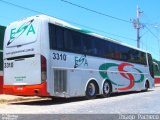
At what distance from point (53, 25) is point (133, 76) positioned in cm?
1047

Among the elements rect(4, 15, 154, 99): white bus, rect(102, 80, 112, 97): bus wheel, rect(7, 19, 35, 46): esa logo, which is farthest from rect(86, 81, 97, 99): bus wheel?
rect(7, 19, 35, 46): esa logo

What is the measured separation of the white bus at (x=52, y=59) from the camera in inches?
591

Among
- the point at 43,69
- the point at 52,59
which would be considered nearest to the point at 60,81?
the point at 52,59

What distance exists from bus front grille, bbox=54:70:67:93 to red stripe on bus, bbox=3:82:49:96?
0.72 m

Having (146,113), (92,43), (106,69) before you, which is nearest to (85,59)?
(92,43)

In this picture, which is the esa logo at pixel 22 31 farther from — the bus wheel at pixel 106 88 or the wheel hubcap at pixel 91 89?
the bus wheel at pixel 106 88

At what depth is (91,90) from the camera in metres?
18.6

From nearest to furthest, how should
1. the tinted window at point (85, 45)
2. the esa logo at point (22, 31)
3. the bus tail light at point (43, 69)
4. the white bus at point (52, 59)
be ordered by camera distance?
the bus tail light at point (43, 69)
the white bus at point (52, 59)
the esa logo at point (22, 31)
the tinted window at point (85, 45)

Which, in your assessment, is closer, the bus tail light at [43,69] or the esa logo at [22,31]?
the bus tail light at [43,69]

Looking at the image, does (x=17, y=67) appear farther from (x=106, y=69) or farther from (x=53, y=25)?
(x=106, y=69)

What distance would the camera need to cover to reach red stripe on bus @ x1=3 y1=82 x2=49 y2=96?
14.7 m

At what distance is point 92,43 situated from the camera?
1888 cm

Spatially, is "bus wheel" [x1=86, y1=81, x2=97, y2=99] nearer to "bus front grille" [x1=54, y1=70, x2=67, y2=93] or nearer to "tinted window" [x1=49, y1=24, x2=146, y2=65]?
"tinted window" [x1=49, y1=24, x2=146, y2=65]

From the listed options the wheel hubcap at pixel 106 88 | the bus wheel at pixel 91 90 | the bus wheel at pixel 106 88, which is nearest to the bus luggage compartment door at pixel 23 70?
the bus wheel at pixel 91 90
